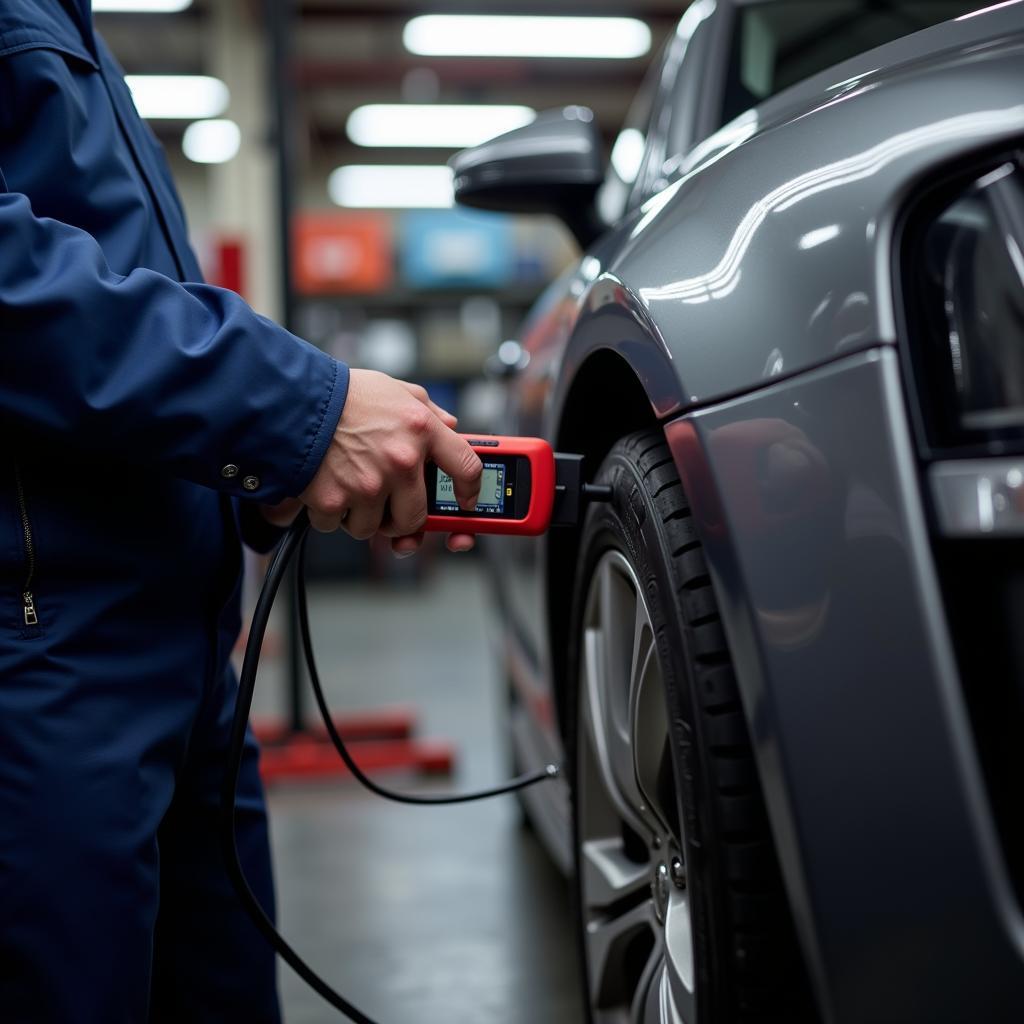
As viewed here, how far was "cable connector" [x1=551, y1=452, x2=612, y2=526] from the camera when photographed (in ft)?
3.46

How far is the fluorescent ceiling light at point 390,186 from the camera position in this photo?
496 inches

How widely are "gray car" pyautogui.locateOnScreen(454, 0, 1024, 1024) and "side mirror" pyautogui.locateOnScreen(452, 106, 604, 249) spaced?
1.89 feet

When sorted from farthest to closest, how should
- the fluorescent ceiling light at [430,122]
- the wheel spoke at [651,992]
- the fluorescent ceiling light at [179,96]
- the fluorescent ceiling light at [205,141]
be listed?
1. the fluorescent ceiling light at [205,141]
2. the fluorescent ceiling light at [430,122]
3. the fluorescent ceiling light at [179,96]
4. the wheel spoke at [651,992]

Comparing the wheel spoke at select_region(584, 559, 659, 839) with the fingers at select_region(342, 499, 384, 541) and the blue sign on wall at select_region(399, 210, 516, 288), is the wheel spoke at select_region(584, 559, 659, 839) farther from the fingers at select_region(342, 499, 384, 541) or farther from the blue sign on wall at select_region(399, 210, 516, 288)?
the blue sign on wall at select_region(399, 210, 516, 288)

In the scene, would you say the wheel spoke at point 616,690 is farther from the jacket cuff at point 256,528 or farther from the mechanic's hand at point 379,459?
the jacket cuff at point 256,528

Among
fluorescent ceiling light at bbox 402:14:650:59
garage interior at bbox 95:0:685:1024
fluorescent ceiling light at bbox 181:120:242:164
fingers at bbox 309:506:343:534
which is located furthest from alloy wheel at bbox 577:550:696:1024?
fluorescent ceiling light at bbox 181:120:242:164

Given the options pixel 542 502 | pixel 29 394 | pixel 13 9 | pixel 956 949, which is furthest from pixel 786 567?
pixel 13 9

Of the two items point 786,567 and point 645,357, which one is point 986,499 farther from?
point 645,357

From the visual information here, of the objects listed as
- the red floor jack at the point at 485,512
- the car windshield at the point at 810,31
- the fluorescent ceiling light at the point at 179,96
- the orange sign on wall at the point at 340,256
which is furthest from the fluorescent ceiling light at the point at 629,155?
the fluorescent ceiling light at the point at 179,96

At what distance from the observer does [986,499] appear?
634mm

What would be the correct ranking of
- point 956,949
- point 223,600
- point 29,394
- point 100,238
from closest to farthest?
point 956,949
point 29,394
point 100,238
point 223,600

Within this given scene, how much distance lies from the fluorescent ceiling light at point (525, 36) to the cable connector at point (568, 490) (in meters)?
7.84

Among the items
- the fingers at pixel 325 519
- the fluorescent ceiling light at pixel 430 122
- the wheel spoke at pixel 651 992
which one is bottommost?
the wheel spoke at pixel 651 992

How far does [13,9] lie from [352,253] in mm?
8103
